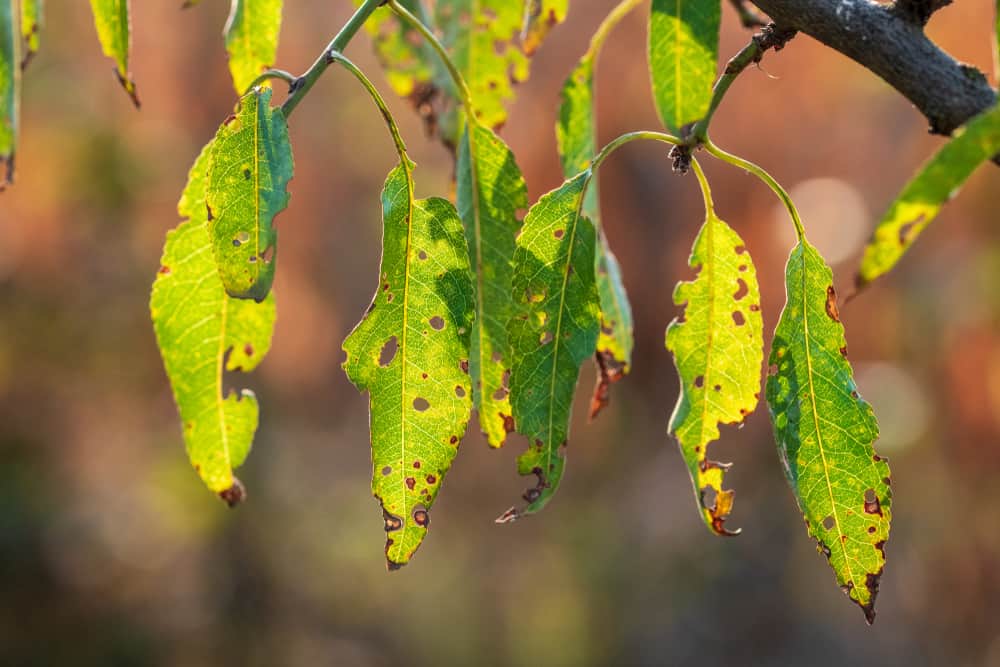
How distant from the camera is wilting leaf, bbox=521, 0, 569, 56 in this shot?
87 cm

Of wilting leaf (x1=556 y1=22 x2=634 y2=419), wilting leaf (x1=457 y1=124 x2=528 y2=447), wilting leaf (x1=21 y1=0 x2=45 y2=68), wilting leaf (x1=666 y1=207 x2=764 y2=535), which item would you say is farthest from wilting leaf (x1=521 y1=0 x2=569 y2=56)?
wilting leaf (x1=21 y1=0 x2=45 y2=68)

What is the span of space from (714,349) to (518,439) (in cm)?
414

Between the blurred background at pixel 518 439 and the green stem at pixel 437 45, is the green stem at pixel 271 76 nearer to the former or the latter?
the green stem at pixel 437 45

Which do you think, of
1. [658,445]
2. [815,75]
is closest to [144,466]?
[658,445]

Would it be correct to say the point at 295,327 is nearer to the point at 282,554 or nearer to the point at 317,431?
the point at 317,431

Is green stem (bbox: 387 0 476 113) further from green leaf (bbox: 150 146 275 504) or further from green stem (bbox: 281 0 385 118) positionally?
green leaf (bbox: 150 146 275 504)

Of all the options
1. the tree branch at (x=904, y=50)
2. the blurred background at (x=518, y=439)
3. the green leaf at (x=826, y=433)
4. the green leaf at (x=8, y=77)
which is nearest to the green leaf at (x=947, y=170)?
the tree branch at (x=904, y=50)

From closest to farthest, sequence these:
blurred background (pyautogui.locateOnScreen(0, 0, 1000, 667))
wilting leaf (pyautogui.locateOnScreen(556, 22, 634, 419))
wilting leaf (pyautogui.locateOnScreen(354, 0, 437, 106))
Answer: wilting leaf (pyautogui.locateOnScreen(556, 22, 634, 419)) < wilting leaf (pyautogui.locateOnScreen(354, 0, 437, 106)) < blurred background (pyautogui.locateOnScreen(0, 0, 1000, 667))

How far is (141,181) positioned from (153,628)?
2167 mm

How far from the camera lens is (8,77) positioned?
0.76m

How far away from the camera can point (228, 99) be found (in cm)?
498

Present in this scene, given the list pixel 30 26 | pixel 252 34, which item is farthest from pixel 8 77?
pixel 252 34

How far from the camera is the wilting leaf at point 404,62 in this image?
3.31ft

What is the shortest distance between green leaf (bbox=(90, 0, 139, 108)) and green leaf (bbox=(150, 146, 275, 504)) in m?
0.09
